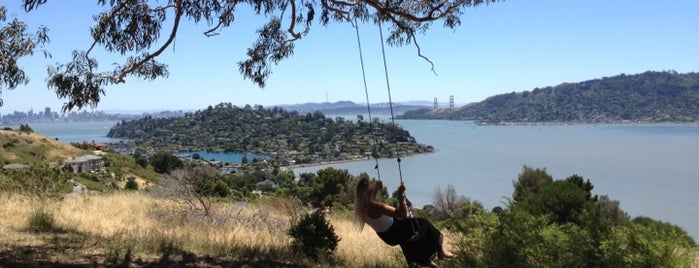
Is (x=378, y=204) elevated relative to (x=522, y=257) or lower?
elevated

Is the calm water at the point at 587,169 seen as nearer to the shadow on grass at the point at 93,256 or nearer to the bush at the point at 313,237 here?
the bush at the point at 313,237

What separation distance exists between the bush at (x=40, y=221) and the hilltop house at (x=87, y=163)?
46056 millimetres

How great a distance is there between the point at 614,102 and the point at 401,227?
608 ft

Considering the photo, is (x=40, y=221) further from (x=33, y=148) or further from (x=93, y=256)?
(x=33, y=148)

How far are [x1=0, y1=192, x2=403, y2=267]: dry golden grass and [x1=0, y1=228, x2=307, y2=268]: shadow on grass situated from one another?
3cm

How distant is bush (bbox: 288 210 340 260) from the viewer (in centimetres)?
495

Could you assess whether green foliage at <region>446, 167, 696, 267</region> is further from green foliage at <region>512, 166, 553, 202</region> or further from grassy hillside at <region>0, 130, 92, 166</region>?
grassy hillside at <region>0, 130, 92, 166</region>

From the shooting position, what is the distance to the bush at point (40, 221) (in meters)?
5.54

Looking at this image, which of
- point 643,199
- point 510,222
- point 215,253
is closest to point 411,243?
point 510,222

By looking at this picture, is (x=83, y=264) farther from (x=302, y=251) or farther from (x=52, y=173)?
(x=52, y=173)

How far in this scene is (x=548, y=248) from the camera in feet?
12.7

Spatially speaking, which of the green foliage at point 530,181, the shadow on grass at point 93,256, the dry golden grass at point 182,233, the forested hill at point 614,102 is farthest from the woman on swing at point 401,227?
the forested hill at point 614,102

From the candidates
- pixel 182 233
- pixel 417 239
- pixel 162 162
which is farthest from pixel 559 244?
pixel 162 162

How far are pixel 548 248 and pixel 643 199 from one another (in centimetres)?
4591
